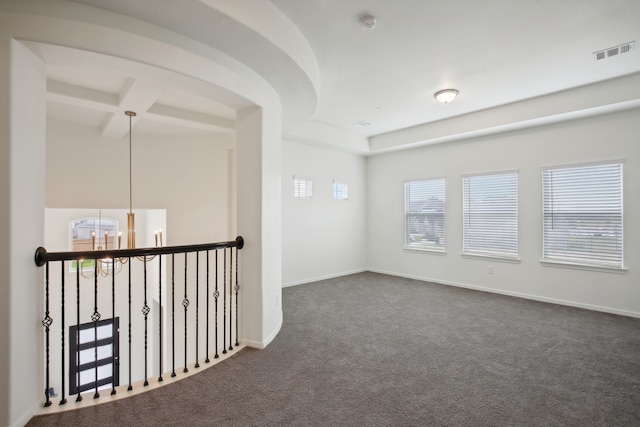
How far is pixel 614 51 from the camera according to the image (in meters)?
3.41

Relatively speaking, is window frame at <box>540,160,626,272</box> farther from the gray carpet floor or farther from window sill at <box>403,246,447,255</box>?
window sill at <box>403,246,447,255</box>

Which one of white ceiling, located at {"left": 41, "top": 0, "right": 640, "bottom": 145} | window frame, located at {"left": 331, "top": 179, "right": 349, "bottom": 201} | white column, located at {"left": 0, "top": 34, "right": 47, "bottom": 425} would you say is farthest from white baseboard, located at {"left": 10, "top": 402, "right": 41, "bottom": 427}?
window frame, located at {"left": 331, "top": 179, "right": 349, "bottom": 201}

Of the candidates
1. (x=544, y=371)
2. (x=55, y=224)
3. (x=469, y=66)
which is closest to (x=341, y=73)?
(x=469, y=66)

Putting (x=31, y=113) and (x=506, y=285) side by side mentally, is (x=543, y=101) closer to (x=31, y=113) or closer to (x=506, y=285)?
(x=506, y=285)

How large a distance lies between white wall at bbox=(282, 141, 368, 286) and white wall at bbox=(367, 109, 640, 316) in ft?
1.33

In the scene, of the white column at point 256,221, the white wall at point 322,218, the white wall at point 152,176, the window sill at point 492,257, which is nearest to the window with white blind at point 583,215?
the window sill at point 492,257

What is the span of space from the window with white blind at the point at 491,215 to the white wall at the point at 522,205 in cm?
12

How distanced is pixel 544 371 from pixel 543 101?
3642 millimetres

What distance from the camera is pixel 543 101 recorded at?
15.3 ft

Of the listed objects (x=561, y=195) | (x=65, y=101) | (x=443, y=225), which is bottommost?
(x=443, y=225)

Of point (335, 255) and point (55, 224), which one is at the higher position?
point (55, 224)

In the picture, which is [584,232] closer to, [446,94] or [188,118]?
[446,94]

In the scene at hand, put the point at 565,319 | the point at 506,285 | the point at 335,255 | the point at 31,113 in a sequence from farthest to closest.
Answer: the point at 335,255
the point at 506,285
the point at 565,319
the point at 31,113

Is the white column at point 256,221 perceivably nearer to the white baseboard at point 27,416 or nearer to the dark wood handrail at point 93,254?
the dark wood handrail at point 93,254
